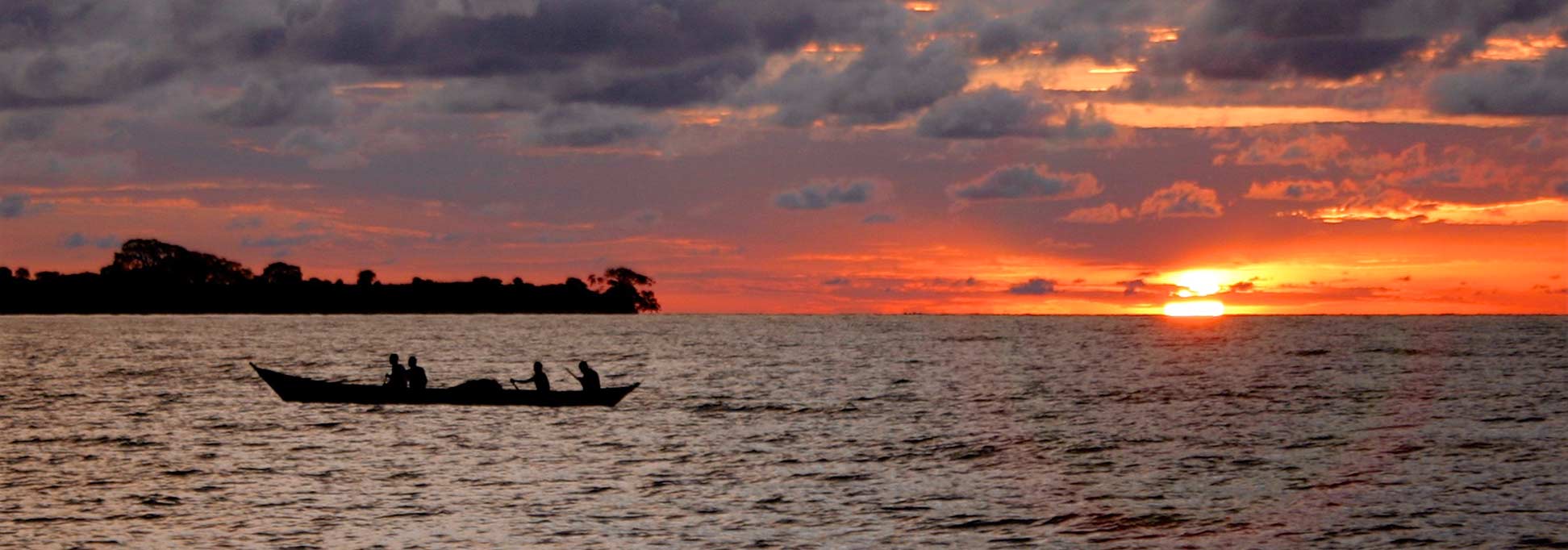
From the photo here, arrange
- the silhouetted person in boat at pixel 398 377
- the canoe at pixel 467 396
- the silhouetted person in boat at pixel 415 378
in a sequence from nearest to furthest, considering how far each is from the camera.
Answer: the canoe at pixel 467 396, the silhouetted person in boat at pixel 398 377, the silhouetted person in boat at pixel 415 378

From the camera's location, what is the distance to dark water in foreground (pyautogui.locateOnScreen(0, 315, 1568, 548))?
3356 cm

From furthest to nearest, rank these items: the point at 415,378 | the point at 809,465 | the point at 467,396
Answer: the point at 467,396 < the point at 415,378 < the point at 809,465

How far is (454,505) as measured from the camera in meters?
36.2

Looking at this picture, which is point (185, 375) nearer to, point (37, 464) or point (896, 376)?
point (896, 376)

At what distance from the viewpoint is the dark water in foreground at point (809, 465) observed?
110 ft

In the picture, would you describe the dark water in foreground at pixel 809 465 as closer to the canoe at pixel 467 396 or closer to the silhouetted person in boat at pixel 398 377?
the canoe at pixel 467 396

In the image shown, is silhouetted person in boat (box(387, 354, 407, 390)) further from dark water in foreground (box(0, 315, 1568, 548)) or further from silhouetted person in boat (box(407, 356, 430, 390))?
dark water in foreground (box(0, 315, 1568, 548))

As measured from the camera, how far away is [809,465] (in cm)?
4544

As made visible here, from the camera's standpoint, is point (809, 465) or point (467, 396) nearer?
point (809, 465)

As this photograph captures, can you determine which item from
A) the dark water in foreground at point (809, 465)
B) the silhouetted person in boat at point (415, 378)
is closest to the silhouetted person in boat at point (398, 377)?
the silhouetted person in boat at point (415, 378)

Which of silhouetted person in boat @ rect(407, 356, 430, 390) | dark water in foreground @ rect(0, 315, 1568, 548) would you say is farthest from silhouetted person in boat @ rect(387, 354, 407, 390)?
dark water in foreground @ rect(0, 315, 1568, 548)

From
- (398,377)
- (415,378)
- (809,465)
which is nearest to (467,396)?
(415,378)

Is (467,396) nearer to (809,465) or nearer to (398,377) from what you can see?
(398,377)

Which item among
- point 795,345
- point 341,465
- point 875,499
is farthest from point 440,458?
point 795,345
